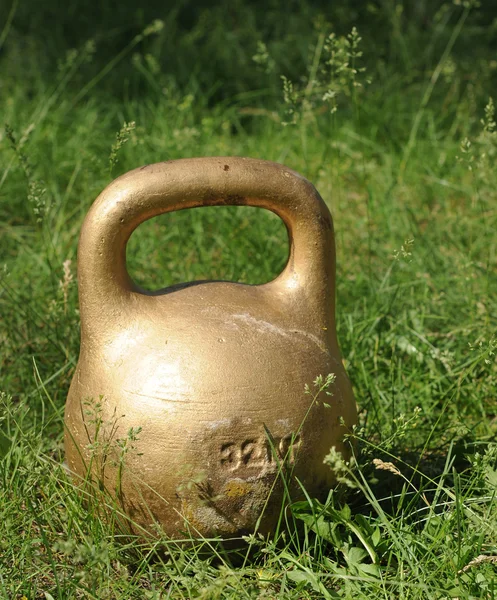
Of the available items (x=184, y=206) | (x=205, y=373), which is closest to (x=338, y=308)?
(x=184, y=206)

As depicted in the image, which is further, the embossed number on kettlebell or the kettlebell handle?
the kettlebell handle

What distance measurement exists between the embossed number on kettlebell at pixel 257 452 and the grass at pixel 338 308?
14 centimetres

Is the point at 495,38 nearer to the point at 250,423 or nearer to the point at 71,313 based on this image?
the point at 71,313

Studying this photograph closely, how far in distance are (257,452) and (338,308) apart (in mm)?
1215

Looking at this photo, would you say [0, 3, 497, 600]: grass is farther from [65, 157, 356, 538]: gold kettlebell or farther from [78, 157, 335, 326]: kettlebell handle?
[78, 157, 335, 326]: kettlebell handle

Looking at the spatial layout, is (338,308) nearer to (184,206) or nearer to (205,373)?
(184,206)

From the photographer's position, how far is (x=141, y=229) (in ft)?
12.1

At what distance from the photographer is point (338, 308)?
301 cm

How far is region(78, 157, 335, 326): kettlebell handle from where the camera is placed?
1979 mm

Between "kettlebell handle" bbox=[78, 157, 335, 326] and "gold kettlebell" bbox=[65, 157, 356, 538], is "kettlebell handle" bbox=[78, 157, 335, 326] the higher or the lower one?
the higher one

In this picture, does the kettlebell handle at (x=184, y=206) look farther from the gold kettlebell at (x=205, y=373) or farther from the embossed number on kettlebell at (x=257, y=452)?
the embossed number on kettlebell at (x=257, y=452)

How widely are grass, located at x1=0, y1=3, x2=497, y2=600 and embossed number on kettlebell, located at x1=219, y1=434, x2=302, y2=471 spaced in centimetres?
14

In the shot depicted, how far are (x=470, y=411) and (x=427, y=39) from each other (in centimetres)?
345

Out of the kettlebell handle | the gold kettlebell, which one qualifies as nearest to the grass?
the gold kettlebell
